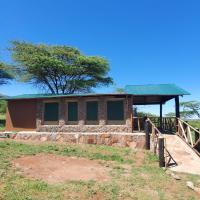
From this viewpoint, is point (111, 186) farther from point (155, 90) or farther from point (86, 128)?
point (155, 90)

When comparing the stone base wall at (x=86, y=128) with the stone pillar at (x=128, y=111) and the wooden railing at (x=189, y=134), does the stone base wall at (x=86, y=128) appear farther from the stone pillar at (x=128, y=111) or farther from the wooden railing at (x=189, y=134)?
the wooden railing at (x=189, y=134)

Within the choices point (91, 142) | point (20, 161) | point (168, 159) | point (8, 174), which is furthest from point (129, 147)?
point (8, 174)

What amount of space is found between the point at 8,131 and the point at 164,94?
42.3 ft

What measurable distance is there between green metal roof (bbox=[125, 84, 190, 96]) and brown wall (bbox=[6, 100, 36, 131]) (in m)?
7.88

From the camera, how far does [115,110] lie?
19.4 m

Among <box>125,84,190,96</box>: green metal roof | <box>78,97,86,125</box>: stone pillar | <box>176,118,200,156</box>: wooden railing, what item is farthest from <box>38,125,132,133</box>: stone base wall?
<box>176,118,200,156</box>: wooden railing

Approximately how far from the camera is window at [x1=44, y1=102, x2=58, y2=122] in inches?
808

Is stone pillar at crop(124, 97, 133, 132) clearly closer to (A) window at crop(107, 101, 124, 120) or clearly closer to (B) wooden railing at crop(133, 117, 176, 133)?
(A) window at crop(107, 101, 124, 120)

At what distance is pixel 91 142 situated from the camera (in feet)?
59.5

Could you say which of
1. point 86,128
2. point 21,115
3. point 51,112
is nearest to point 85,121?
point 86,128

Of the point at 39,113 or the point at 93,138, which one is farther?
the point at 39,113

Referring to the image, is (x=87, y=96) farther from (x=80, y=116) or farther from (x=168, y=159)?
(x=168, y=159)

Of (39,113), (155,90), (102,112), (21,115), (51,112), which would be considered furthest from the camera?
(21,115)

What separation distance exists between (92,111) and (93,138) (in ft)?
8.09
